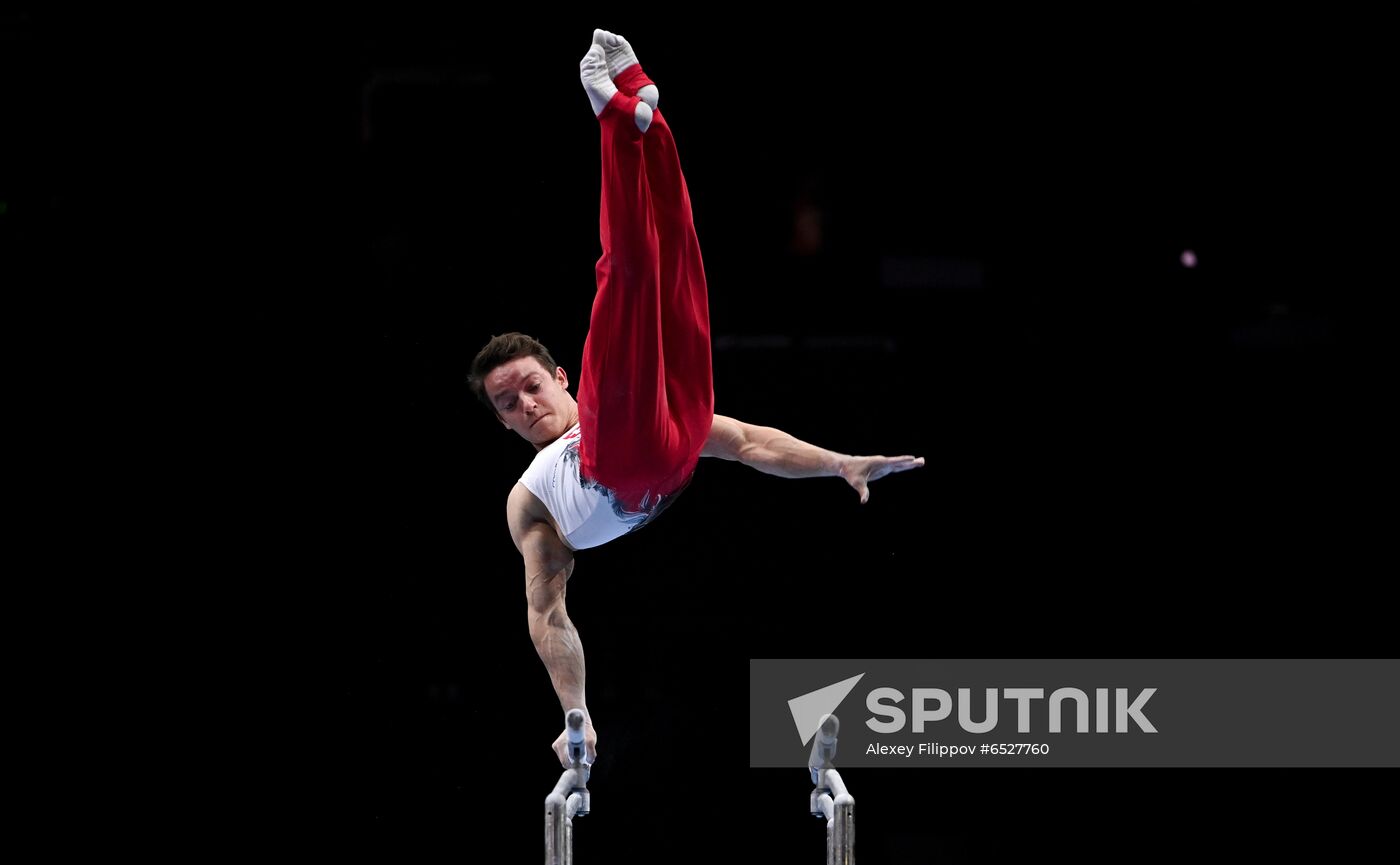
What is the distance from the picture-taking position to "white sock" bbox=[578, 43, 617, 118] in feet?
9.80

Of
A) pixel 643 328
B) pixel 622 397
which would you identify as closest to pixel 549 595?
pixel 622 397

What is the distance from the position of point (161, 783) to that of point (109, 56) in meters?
2.34

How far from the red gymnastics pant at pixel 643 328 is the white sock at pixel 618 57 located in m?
0.02

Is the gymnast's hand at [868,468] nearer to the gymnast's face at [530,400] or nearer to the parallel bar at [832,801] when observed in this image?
the parallel bar at [832,801]

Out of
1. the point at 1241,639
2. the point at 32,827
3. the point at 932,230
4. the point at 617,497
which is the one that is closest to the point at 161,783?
the point at 32,827

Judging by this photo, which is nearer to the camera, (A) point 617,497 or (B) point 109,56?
(A) point 617,497

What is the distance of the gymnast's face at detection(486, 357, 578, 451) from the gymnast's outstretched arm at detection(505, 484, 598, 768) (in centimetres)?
17

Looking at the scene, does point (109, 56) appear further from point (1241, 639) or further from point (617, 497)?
point (1241, 639)

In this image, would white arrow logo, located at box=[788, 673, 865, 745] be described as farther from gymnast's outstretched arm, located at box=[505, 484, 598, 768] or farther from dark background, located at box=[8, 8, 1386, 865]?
gymnast's outstretched arm, located at box=[505, 484, 598, 768]

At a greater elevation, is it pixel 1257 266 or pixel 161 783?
pixel 1257 266

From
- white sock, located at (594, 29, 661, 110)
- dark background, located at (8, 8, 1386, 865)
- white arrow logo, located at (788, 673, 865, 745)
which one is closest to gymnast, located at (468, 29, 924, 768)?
white sock, located at (594, 29, 661, 110)

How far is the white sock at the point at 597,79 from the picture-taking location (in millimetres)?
2988

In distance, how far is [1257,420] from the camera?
4.92m

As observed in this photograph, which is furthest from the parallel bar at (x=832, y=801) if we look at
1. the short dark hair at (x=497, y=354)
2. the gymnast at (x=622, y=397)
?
the short dark hair at (x=497, y=354)
